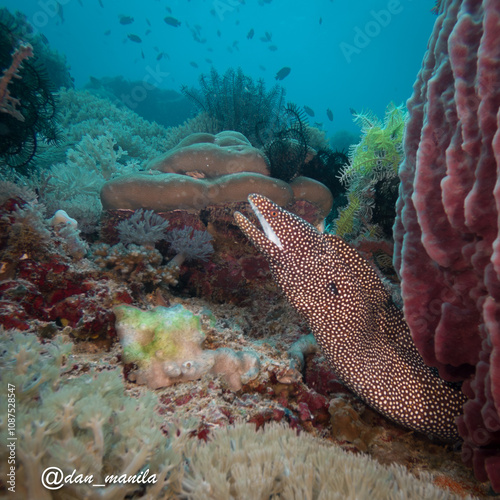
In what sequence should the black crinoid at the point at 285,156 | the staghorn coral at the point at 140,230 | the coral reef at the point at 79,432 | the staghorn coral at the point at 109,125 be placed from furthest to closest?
the staghorn coral at the point at 109,125 → the black crinoid at the point at 285,156 → the staghorn coral at the point at 140,230 → the coral reef at the point at 79,432

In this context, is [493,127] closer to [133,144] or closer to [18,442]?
[18,442]

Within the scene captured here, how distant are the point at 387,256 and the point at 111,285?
15.0 feet

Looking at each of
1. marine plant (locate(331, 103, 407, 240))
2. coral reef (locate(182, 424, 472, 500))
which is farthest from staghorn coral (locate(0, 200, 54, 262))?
marine plant (locate(331, 103, 407, 240))

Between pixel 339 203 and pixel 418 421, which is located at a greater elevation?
pixel 339 203

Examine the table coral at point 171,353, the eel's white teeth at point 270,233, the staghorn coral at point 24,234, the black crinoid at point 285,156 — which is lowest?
the table coral at point 171,353

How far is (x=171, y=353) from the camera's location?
2.82m

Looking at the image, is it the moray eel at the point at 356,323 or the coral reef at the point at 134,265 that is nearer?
the moray eel at the point at 356,323

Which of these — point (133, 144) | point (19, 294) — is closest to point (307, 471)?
point (19, 294)

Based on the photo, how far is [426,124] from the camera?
102 inches

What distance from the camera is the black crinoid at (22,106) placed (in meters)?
4.71

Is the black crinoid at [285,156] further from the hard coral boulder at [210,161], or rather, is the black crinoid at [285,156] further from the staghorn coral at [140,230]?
the staghorn coral at [140,230]

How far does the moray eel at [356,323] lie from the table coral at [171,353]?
0.92 m

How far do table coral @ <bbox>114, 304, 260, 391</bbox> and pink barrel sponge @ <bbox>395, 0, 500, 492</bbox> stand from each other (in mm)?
1804

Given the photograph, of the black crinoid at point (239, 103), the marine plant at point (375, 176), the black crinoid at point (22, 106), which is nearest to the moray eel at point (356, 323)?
the marine plant at point (375, 176)
